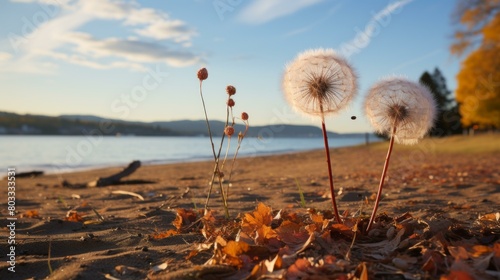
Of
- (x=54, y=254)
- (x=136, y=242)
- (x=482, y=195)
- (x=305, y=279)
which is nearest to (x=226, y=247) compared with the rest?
(x=305, y=279)

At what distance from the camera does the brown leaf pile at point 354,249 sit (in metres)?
2.02

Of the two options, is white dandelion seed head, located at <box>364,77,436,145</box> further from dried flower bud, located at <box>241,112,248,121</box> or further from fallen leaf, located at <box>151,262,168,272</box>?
fallen leaf, located at <box>151,262,168,272</box>

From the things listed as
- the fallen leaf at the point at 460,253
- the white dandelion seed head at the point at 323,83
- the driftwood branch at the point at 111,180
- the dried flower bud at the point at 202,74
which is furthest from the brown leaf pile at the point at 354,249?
the driftwood branch at the point at 111,180

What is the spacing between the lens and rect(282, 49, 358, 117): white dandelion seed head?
258 cm

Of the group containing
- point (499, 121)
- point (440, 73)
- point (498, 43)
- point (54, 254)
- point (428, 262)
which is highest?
point (440, 73)

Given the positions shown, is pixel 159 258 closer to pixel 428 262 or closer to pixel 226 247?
pixel 226 247

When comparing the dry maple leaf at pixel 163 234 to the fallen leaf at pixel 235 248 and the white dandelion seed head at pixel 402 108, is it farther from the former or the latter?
the white dandelion seed head at pixel 402 108

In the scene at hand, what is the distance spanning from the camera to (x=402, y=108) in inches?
99.7

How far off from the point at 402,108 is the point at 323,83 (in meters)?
0.52

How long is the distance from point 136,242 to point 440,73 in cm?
7170

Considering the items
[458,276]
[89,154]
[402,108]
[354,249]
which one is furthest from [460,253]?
[89,154]

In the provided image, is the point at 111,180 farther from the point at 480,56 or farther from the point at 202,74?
the point at 480,56

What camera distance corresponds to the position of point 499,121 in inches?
1136

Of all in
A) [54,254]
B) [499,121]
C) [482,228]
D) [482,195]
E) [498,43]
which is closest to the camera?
[482,228]
